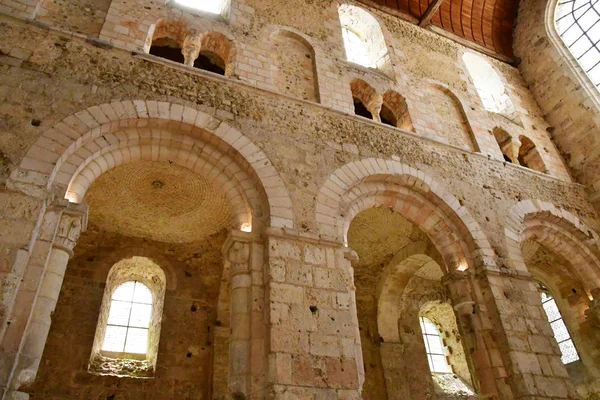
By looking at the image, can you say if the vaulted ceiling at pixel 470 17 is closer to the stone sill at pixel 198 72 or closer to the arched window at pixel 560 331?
the stone sill at pixel 198 72

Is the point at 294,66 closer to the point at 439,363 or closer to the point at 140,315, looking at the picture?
the point at 140,315

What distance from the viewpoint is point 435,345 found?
10914mm

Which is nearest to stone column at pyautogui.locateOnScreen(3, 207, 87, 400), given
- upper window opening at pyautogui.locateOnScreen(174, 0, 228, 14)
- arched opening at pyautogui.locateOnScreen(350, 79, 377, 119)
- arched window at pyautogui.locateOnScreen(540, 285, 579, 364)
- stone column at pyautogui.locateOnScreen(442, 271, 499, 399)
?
upper window opening at pyautogui.locateOnScreen(174, 0, 228, 14)

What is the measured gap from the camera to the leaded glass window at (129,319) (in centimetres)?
834

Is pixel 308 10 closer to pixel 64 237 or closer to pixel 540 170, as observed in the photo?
pixel 540 170

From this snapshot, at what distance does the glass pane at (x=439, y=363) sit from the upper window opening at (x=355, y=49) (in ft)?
23.1

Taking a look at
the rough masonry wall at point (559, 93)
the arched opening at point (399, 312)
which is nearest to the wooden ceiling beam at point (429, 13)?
the rough masonry wall at point (559, 93)

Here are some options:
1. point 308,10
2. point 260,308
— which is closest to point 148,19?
point 308,10

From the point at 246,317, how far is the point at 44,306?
6.71 ft

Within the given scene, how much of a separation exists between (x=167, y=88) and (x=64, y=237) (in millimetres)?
2597

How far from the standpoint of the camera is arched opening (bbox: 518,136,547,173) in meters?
10.1

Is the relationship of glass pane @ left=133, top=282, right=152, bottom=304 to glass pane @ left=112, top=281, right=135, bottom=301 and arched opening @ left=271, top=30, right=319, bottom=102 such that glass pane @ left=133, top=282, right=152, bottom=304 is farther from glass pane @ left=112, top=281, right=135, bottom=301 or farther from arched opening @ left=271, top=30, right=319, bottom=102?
arched opening @ left=271, top=30, right=319, bottom=102

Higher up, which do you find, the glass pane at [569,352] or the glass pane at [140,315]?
the glass pane at [140,315]

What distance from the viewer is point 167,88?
6.31 metres
